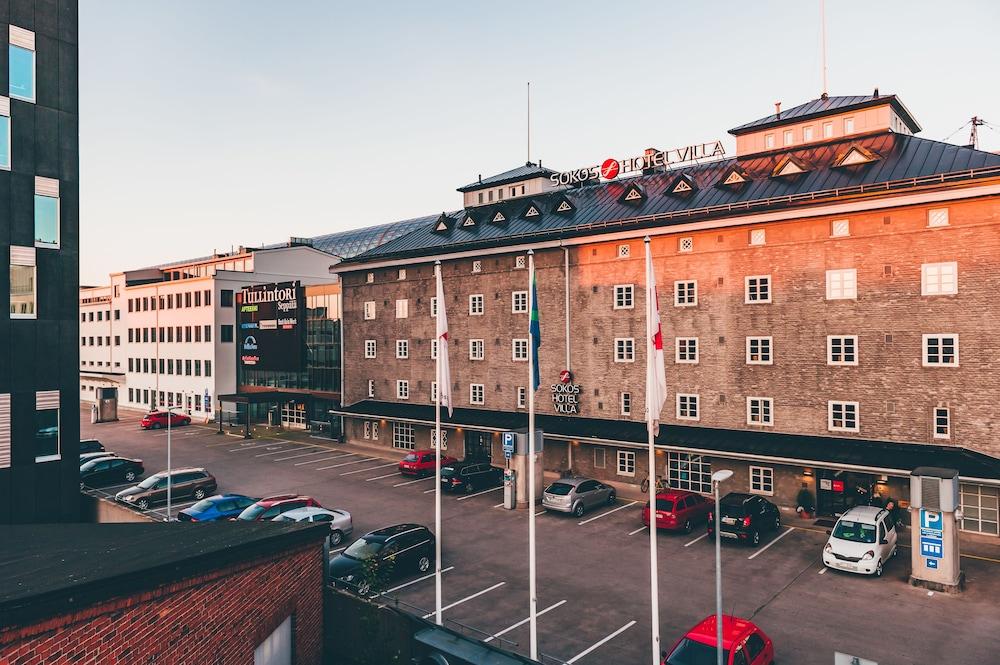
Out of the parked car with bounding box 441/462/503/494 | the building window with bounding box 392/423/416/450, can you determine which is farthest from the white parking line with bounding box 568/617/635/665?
the building window with bounding box 392/423/416/450

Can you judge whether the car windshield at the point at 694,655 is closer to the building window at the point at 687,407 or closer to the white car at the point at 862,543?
the white car at the point at 862,543

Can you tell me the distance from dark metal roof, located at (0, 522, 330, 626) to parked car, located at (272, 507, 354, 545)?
12.2 m

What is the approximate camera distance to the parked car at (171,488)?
37.3 meters

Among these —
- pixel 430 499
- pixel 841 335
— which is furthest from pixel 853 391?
pixel 430 499

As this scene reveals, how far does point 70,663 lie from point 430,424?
3766 centimetres

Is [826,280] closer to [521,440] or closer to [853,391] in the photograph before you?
Result: [853,391]

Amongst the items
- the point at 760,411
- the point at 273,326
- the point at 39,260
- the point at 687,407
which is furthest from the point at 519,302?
the point at 273,326

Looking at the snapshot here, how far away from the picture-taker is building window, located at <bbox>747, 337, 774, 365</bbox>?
35.0 meters

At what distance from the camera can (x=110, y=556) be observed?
13.2 m

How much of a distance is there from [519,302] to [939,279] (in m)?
24.0

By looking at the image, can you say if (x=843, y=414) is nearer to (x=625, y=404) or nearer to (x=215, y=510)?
(x=625, y=404)

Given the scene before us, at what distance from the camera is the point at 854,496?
32469 mm

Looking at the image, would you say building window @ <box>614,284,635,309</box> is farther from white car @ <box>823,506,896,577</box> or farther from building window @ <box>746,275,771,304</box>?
white car @ <box>823,506,896,577</box>

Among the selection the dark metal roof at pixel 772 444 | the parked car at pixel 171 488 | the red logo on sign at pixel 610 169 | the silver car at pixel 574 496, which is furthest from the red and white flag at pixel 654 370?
the red logo on sign at pixel 610 169
